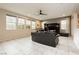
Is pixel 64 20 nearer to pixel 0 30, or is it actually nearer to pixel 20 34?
pixel 20 34

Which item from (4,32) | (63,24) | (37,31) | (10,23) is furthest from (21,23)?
(63,24)

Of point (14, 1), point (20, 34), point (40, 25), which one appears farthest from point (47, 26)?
point (14, 1)

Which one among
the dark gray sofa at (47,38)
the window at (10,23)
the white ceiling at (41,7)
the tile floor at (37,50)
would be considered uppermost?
the white ceiling at (41,7)

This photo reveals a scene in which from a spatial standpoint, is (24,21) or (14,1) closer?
(14,1)

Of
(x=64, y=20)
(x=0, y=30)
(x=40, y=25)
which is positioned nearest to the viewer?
(x=0, y=30)

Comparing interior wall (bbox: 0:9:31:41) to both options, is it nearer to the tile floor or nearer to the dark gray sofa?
the tile floor

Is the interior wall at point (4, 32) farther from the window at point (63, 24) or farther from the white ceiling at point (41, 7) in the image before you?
the window at point (63, 24)

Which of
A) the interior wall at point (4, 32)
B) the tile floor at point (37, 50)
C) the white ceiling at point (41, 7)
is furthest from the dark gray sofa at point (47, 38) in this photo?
the interior wall at point (4, 32)

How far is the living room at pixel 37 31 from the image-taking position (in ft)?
16.1

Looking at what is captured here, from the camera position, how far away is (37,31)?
8758mm

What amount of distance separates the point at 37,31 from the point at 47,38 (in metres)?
2.92

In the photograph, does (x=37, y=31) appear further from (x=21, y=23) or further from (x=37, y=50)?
(x=37, y=50)
